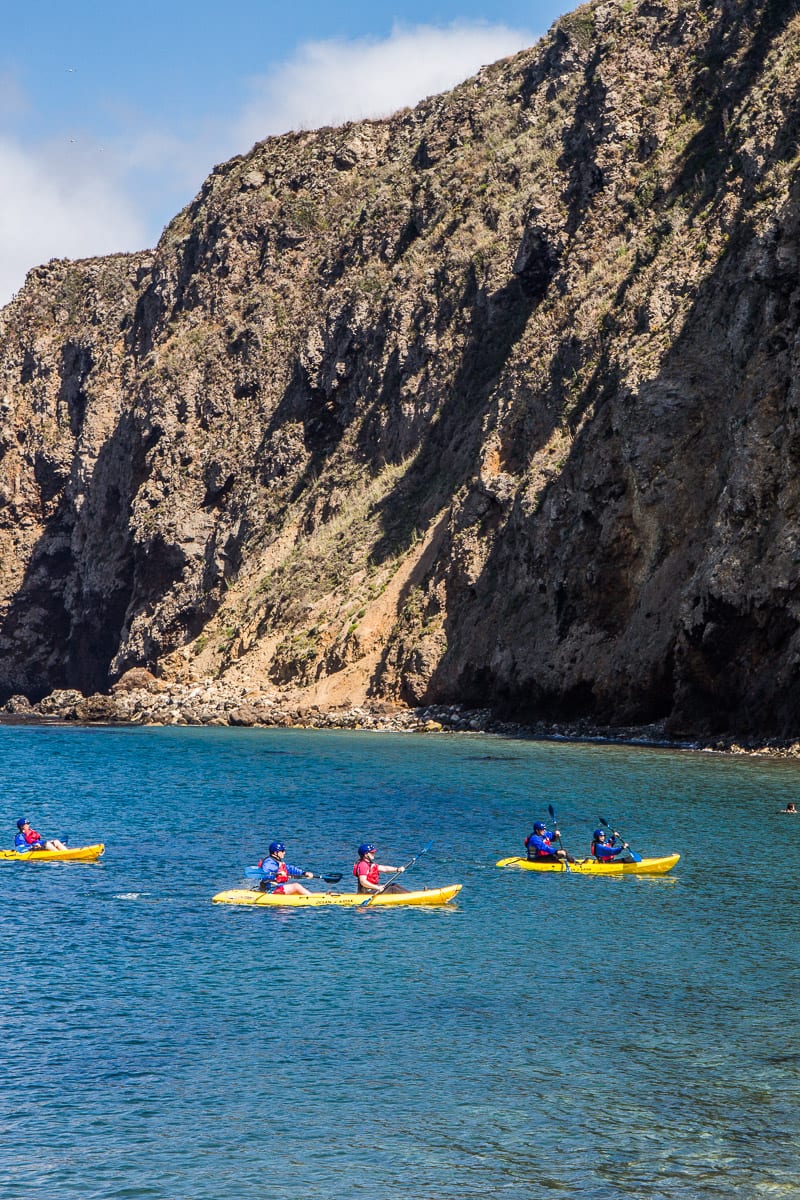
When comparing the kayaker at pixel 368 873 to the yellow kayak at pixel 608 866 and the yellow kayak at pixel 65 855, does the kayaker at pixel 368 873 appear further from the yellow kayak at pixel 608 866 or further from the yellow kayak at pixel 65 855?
the yellow kayak at pixel 65 855

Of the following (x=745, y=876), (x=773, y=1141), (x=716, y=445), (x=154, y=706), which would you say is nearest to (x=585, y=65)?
(x=716, y=445)

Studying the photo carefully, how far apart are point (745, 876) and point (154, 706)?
243 feet

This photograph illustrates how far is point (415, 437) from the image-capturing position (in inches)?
3991

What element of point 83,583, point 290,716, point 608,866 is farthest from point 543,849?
point 83,583

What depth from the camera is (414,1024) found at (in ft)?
64.8

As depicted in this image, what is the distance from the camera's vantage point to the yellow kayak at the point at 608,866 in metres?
31.9

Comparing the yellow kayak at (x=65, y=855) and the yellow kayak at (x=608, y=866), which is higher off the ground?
the yellow kayak at (x=608, y=866)

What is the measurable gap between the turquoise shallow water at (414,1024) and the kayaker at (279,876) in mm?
1077

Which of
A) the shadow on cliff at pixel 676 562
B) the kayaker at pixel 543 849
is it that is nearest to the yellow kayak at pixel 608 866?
the kayaker at pixel 543 849

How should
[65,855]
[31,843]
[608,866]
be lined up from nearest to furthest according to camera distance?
[608,866], [65,855], [31,843]

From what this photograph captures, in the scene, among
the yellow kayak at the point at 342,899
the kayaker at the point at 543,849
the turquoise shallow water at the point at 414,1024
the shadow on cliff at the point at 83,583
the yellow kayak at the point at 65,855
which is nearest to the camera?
the turquoise shallow water at the point at 414,1024

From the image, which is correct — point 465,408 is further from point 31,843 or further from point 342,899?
point 342,899

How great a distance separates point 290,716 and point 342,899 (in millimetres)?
58787

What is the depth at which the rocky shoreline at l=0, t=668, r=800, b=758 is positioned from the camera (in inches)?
2413
